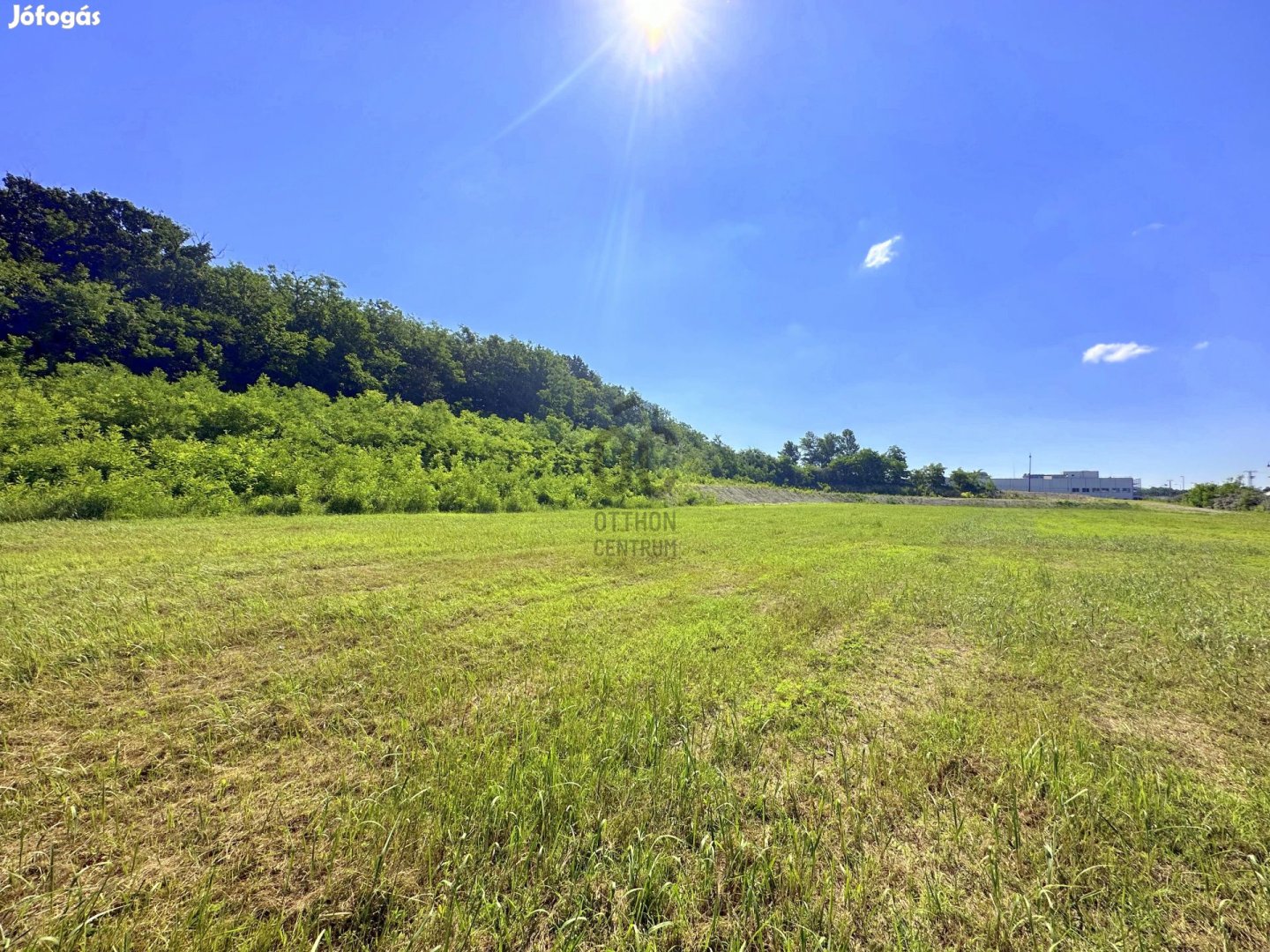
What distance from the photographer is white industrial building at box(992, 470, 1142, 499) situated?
8675 cm

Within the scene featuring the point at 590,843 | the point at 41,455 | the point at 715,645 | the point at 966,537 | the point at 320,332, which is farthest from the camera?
the point at 320,332

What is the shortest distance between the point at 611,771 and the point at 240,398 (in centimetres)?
2370

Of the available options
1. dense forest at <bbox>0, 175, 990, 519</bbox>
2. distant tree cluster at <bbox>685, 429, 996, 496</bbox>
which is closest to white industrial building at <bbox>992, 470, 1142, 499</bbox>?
distant tree cluster at <bbox>685, 429, 996, 496</bbox>

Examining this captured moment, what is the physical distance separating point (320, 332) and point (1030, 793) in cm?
4019

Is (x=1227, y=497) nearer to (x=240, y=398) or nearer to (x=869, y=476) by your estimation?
(x=869, y=476)

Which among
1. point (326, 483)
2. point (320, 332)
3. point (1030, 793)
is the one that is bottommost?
point (1030, 793)

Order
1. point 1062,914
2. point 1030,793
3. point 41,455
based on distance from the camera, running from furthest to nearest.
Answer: point 41,455, point 1030,793, point 1062,914

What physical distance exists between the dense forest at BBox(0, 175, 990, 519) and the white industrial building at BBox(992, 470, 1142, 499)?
98.6 m

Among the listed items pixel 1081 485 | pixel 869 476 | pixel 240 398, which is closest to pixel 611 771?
pixel 240 398

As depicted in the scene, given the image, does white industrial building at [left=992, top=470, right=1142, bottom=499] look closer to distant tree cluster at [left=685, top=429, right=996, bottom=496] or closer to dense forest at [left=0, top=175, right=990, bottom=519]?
distant tree cluster at [left=685, top=429, right=996, bottom=496]

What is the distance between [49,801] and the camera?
6.38 ft

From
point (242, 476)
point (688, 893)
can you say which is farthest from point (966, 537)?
point (242, 476)

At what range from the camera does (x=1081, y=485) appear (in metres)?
89.2

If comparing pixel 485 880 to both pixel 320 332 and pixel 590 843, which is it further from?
pixel 320 332
